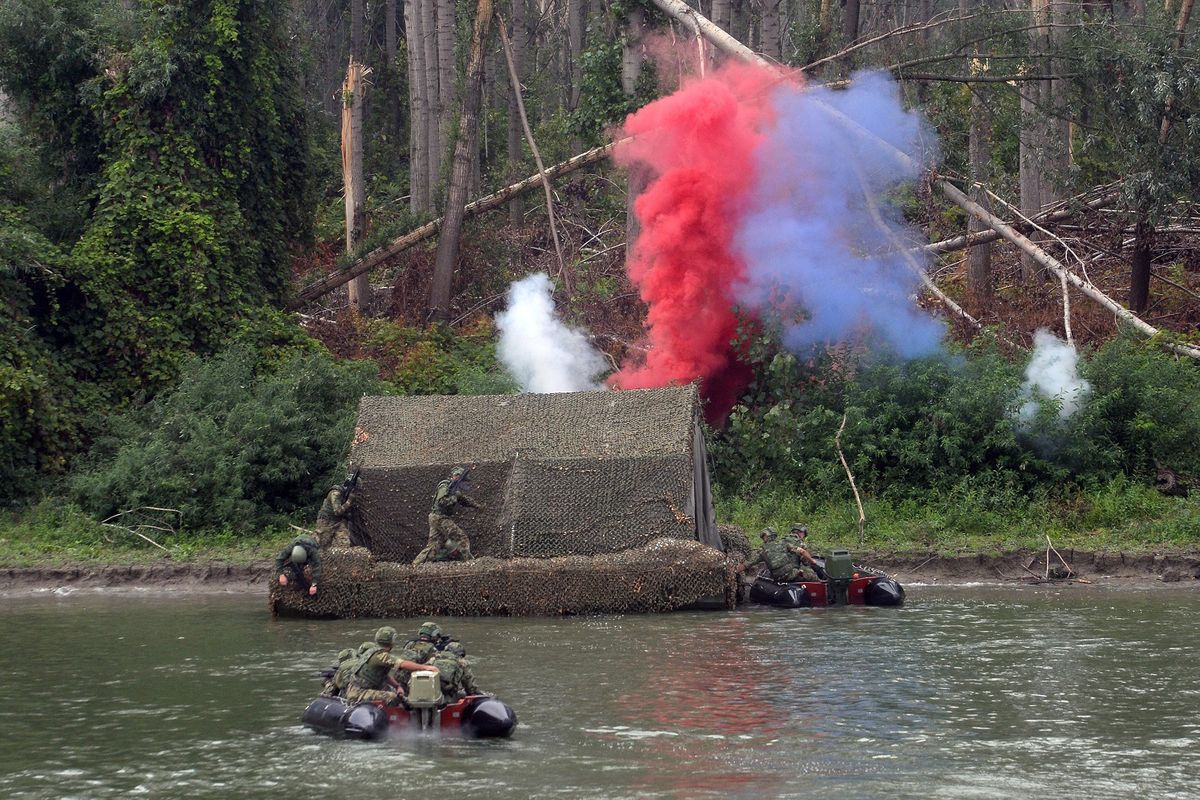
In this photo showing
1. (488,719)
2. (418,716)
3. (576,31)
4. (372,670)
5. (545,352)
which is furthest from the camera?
(576,31)

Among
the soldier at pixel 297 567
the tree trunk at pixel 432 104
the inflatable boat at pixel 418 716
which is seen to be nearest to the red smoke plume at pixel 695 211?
the soldier at pixel 297 567

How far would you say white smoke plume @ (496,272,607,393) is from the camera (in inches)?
1118

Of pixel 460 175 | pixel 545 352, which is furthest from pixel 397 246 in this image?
pixel 545 352

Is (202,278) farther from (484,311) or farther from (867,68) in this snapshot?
(867,68)

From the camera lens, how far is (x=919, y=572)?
72.8 feet

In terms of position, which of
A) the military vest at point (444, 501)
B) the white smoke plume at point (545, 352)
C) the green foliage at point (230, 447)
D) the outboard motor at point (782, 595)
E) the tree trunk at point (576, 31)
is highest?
the tree trunk at point (576, 31)

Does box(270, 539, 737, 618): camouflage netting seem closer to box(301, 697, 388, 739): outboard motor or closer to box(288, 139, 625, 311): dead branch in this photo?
box(301, 697, 388, 739): outboard motor

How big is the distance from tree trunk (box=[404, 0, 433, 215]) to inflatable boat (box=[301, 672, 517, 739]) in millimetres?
23670

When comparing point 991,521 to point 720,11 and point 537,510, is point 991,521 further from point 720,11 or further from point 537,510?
point 720,11

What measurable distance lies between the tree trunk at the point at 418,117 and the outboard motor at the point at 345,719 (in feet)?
77.5

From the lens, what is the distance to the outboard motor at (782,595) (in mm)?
19828

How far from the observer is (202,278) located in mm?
29422

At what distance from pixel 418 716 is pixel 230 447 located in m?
13.4

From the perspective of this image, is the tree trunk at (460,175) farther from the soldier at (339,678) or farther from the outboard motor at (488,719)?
the outboard motor at (488,719)
